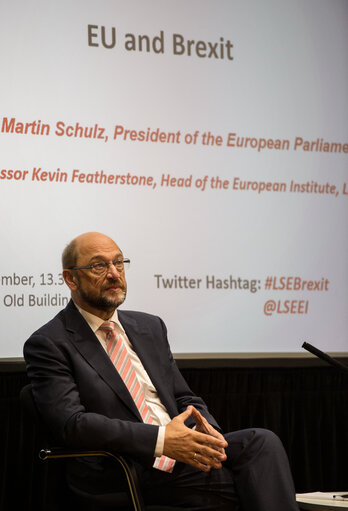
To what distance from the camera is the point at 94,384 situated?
2848 millimetres

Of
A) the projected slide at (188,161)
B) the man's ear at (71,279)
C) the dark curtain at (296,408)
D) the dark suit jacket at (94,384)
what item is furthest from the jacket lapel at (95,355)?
the dark curtain at (296,408)

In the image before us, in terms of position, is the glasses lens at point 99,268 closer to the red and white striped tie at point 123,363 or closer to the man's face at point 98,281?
the man's face at point 98,281

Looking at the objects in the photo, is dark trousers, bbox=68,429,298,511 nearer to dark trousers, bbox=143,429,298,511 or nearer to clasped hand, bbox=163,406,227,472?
dark trousers, bbox=143,429,298,511

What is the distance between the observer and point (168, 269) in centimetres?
382

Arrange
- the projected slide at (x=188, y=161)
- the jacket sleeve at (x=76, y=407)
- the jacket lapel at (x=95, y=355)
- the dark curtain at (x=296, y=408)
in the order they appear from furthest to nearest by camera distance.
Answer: the dark curtain at (x=296, y=408) < the projected slide at (x=188, y=161) < the jacket lapel at (x=95, y=355) < the jacket sleeve at (x=76, y=407)

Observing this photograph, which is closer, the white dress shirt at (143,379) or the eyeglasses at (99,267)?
the white dress shirt at (143,379)

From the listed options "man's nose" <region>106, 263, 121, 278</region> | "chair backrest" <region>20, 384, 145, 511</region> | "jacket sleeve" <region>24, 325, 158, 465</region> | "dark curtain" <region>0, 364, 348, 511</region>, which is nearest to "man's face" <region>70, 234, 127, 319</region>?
"man's nose" <region>106, 263, 121, 278</region>

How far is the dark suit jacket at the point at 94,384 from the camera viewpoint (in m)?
2.61

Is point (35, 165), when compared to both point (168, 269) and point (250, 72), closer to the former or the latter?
point (168, 269)

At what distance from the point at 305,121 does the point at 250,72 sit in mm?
385

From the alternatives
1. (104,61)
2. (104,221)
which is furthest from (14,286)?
(104,61)

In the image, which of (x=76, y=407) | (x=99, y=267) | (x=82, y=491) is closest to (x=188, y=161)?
(x=99, y=267)

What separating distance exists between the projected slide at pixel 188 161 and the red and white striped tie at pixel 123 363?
621 millimetres

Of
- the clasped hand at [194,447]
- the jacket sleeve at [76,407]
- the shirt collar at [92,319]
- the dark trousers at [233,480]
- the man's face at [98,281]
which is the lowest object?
the dark trousers at [233,480]
